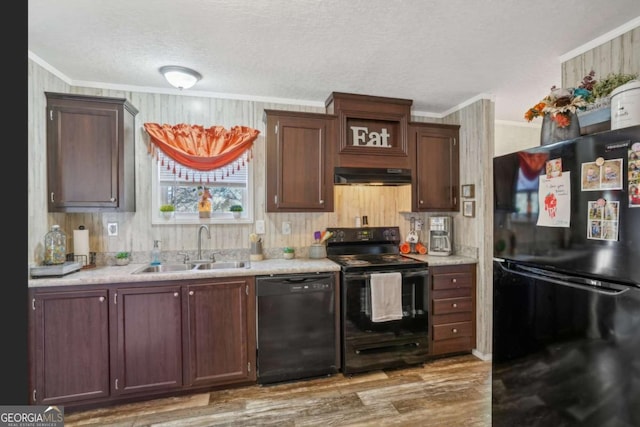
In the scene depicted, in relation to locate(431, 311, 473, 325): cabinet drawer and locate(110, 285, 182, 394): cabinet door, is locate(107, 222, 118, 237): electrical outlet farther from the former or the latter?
locate(431, 311, 473, 325): cabinet drawer

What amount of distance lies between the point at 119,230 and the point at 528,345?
3.24 m

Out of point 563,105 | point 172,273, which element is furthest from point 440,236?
point 172,273

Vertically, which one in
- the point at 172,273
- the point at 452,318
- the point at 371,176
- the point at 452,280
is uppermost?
the point at 371,176

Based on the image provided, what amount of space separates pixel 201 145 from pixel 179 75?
2.10 feet

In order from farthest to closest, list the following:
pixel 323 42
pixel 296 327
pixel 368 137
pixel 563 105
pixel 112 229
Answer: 1. pixel 368 137
2. pixel 112 229
3. pixel 296 327
4. pixel 323 42
5. pixel 563 105

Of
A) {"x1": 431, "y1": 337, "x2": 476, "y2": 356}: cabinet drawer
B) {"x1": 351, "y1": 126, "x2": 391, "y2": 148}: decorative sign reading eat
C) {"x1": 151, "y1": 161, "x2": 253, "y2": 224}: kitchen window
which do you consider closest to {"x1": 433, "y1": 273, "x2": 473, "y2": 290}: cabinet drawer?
{"x1": 431, "y1": 337, "x2": 476, "y2": 356}: cabinet drawer

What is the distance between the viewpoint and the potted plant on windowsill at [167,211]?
8.97 feet

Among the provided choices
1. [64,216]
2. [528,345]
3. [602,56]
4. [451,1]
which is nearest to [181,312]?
[64,216]

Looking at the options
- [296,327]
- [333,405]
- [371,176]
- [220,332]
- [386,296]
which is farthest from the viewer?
[371,176]

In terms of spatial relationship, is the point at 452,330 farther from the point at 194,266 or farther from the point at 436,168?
the point at 194,266

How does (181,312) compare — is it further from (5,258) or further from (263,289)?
(5,258)

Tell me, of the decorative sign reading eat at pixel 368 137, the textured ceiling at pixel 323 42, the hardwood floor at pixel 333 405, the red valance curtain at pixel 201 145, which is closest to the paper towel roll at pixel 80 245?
the red valance curtain at pixel 201 145

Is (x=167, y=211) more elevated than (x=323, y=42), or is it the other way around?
(x=323, y=42)

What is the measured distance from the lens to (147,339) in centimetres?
219
